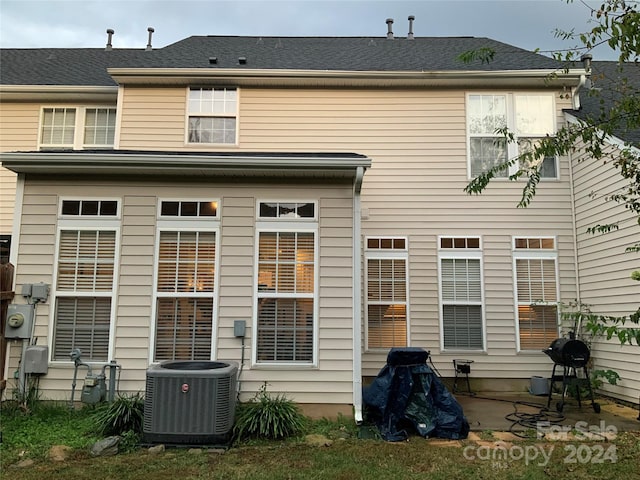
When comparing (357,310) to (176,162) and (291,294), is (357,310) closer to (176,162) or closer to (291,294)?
(291,294)

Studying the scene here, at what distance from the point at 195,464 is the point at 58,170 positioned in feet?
12.3

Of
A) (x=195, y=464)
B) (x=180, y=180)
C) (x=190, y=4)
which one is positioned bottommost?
(x=195, y=464)

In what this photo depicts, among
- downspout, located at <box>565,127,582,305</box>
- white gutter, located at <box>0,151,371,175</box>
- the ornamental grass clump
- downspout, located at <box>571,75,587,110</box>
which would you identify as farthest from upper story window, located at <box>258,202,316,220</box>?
downspout, located at <box>571,75,587,110</box>

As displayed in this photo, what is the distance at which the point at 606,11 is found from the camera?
3309 millimetres

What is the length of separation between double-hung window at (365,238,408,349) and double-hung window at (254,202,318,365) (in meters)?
2.19

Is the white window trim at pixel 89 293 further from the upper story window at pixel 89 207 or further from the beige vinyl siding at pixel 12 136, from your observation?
the beige vinyl siding at pixel 12 136

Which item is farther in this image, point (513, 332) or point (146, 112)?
point (146, 112)

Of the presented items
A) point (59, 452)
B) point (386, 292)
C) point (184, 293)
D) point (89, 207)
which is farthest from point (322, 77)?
point (59, 452)

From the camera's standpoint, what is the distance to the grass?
3.83 meters

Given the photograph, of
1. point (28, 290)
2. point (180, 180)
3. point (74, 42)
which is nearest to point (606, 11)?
point (180, 180)

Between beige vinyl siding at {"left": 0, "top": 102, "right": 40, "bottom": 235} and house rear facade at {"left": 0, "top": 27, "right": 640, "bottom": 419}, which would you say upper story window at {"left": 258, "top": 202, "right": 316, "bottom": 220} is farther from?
beige vinyl siding at {"left": 0, "top": 102, "right": 40, "bottom": 235}

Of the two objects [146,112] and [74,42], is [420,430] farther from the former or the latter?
[74,42]

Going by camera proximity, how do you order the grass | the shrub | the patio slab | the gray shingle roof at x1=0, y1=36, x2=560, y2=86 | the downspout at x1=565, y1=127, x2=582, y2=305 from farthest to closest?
the gray shingle roof at x1=0, y1=36, x2=560, y2=86, the downspout at x1=565, y1=127, x2=582, y2=305, the patio slab, the shrub, the grass

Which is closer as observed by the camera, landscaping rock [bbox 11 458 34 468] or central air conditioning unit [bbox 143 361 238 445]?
landscaping rock [bbox 11 458 34 468]
